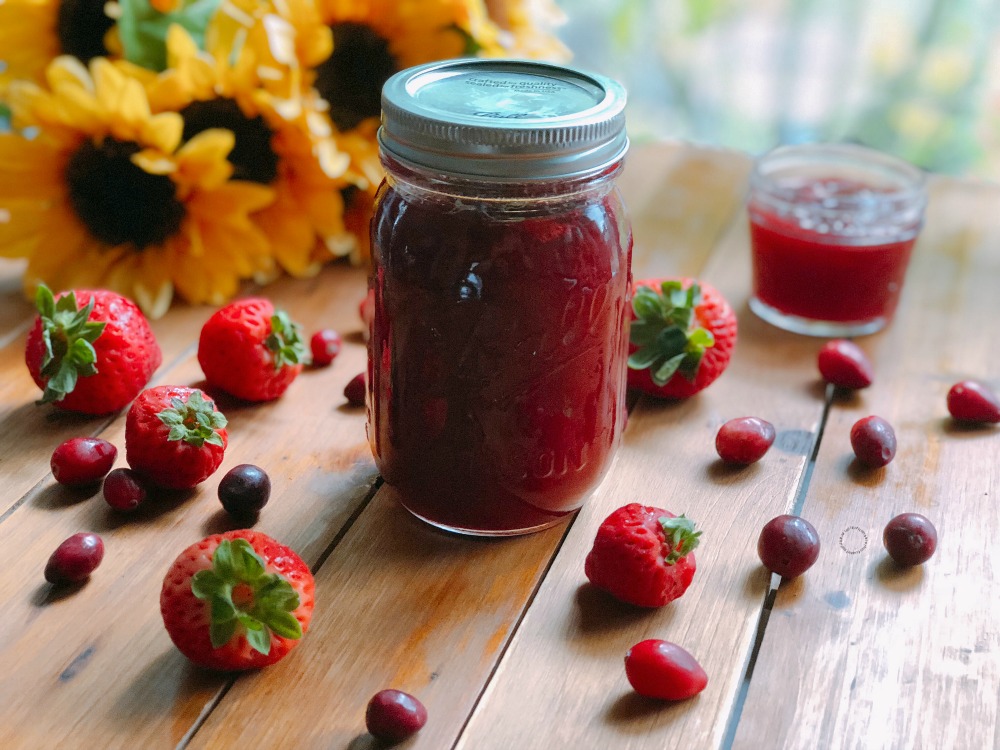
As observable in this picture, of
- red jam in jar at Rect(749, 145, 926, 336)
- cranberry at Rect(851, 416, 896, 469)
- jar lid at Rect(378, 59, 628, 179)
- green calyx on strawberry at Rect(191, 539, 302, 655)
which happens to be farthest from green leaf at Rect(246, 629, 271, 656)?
red jam in jar at Rect(749, 145, 926, 336)

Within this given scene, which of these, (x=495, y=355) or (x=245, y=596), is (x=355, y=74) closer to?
(x=495, y=355)

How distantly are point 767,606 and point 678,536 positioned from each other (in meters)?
0.11

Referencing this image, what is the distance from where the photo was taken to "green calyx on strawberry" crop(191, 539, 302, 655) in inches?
32.4

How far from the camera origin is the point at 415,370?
3.12 ft

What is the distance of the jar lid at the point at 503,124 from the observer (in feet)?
2.76

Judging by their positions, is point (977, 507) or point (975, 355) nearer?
point (977, 507)

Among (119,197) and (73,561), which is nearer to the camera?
→ (73,561)

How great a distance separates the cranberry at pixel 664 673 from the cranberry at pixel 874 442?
38 centimetres

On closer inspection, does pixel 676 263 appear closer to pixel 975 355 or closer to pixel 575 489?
Result: pixel 975 355

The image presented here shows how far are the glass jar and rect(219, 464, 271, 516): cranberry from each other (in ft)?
0.40

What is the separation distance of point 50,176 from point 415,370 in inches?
25.8

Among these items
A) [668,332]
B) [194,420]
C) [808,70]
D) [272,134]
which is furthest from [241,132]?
[808,70]

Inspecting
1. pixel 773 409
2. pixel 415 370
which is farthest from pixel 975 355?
pixel 415 370

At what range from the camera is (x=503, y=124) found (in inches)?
33.0
